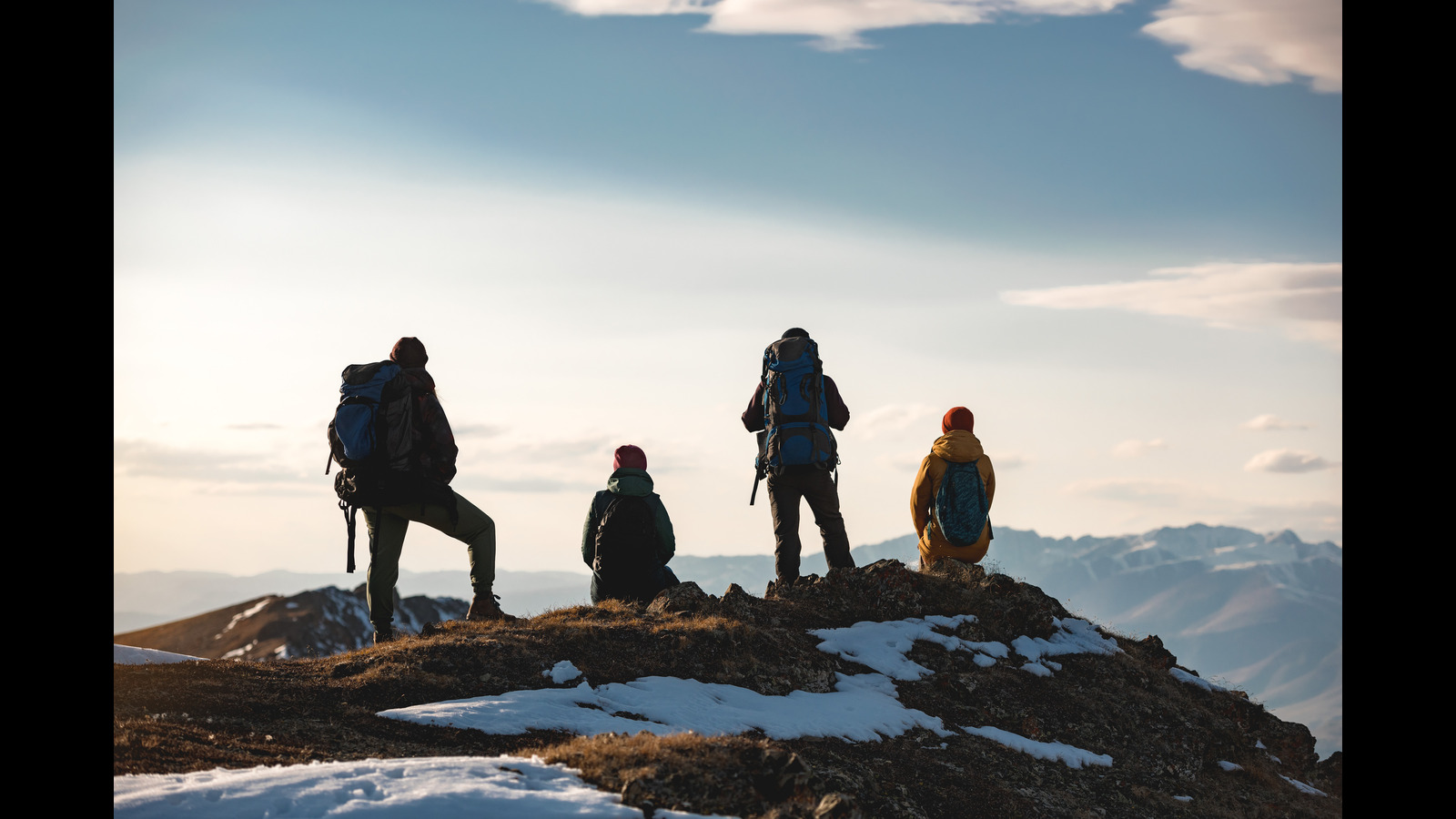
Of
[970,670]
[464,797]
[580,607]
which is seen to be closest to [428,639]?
[580,607]

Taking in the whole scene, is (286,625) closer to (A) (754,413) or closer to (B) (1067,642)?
(A) (754,413)

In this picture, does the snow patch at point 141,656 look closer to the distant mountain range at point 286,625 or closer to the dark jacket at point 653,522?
the dark jacket at point 653,522

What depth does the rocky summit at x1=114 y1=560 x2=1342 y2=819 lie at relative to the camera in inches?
282

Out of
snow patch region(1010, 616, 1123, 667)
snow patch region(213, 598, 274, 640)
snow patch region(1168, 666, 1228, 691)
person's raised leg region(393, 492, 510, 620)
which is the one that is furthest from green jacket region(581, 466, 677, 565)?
snow patch region(213, 598, 274, 640)

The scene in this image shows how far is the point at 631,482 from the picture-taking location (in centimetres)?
1252

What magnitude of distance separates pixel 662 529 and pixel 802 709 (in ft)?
10.8

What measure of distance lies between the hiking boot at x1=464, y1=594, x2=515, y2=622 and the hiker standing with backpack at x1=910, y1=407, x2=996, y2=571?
249 inches

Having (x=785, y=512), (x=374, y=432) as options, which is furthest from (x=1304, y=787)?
(x=374, y=432)

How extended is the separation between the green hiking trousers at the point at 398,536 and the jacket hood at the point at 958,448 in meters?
6.63

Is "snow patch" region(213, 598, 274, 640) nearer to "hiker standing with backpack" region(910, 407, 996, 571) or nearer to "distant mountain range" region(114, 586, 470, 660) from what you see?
"distant mountain range" region(114, 586, 470, 660)

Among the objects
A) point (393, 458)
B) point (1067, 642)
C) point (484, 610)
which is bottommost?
point (1067, 642)

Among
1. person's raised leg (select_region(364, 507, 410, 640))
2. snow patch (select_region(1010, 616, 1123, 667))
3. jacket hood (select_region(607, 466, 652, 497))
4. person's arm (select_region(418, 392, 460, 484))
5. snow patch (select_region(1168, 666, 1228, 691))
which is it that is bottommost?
snow patch (select_region(1168, 666, 1228, 691))

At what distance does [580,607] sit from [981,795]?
571 centimetres
